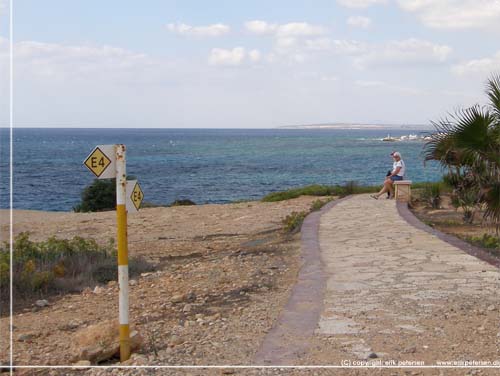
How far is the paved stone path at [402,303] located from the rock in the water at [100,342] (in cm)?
117

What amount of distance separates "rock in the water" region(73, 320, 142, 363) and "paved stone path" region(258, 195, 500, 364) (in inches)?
46.2

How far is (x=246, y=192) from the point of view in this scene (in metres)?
40.3

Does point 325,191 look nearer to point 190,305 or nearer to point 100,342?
point 190,305

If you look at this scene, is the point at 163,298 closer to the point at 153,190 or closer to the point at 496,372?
the point at 496,372

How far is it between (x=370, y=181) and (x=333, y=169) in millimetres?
14943

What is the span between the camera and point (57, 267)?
30.8 ft

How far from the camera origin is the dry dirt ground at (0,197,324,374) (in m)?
5.50

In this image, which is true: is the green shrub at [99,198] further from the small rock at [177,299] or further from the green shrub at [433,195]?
the small rock at [177,299]

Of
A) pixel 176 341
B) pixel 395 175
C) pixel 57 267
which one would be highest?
pixel 395 175

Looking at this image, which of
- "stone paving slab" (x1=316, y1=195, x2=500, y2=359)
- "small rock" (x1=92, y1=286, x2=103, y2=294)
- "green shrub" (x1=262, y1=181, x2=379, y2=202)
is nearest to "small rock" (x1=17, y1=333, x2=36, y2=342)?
"small rock" (x1=92, y1=286, x2=103, y2=294)

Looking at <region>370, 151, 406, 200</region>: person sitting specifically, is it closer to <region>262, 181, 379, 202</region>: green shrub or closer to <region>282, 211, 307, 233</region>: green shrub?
<region>262, 181, 379, 202</region>: green shrub

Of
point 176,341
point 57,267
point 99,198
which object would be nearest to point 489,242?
point 57,267

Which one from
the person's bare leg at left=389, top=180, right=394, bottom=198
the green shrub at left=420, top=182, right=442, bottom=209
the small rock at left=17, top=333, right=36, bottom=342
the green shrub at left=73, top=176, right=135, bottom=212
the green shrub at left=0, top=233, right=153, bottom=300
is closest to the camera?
the small rock at left=17, top=333, right=36, bottom=342

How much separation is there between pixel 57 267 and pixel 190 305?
10.0 feet
